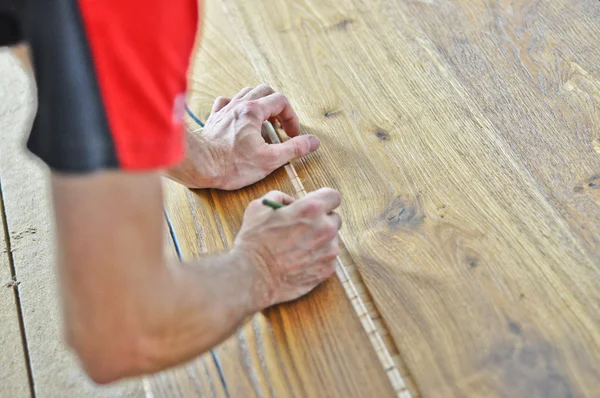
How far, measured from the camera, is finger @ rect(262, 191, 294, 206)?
1.23 metres

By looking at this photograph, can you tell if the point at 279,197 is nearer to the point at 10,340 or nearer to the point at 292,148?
the point at 292,148

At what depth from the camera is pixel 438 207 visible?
1.29 m

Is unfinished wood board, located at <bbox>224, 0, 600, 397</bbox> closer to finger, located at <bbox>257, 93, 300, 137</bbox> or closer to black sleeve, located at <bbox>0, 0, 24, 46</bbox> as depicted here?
finger, located at <bbox>257, 93, 300, 137</bbox>

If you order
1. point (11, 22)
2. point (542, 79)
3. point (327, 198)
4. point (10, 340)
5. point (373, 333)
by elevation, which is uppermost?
point (11, 22)

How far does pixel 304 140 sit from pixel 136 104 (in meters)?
0.67

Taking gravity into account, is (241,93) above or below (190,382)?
above

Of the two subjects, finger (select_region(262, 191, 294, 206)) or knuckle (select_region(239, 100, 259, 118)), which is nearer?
finger (select_region(262, 191, 294, 206))

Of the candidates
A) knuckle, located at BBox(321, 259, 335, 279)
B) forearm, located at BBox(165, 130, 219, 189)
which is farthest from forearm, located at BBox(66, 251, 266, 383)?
forearm, located at BBox(165, 130, 219, 189)

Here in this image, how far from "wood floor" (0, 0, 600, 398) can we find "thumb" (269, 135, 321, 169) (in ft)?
0.11

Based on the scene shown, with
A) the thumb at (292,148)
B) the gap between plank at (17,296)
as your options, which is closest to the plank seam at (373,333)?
the thumb at (292,148)

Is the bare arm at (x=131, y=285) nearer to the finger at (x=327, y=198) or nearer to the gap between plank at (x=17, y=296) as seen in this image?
the finger at (x=327, y=198)

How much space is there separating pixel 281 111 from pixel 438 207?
41 centimetres

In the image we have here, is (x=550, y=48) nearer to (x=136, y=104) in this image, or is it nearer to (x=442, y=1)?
(x=442, y=1)

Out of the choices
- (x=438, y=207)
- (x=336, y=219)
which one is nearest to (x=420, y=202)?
(x=438, y=207)
